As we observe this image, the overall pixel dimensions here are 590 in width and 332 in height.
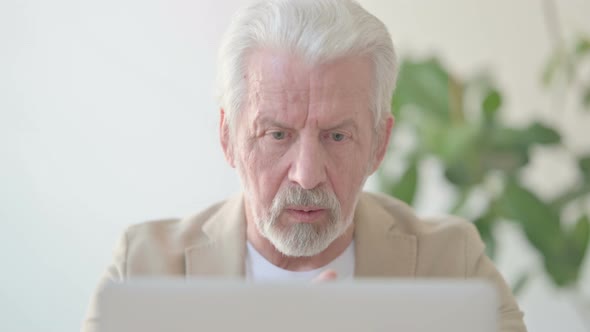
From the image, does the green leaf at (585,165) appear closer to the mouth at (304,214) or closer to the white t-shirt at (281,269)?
the white t-shirt at (281,269)

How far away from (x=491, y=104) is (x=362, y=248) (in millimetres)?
911

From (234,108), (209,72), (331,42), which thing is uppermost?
(331,42)

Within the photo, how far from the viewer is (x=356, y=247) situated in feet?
6.37

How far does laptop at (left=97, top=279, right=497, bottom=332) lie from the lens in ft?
3.08

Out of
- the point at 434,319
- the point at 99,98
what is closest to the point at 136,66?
the point at 99,98

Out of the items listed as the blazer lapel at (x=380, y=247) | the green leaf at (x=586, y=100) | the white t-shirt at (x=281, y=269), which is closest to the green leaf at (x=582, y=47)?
the green leaf at (x=586, y=100)

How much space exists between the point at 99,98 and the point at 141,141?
0.72 feet

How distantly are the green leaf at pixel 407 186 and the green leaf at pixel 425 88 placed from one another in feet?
0.59

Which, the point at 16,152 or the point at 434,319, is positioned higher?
the point at 434,319

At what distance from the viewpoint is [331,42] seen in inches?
68.0

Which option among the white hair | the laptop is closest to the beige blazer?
the white hair

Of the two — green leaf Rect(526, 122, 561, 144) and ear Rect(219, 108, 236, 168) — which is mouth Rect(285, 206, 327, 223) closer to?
ear Rect(219, 108, 236, 168)

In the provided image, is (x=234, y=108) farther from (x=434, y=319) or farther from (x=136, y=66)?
(x=136, y=66)

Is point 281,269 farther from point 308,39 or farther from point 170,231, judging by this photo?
point 308,39
